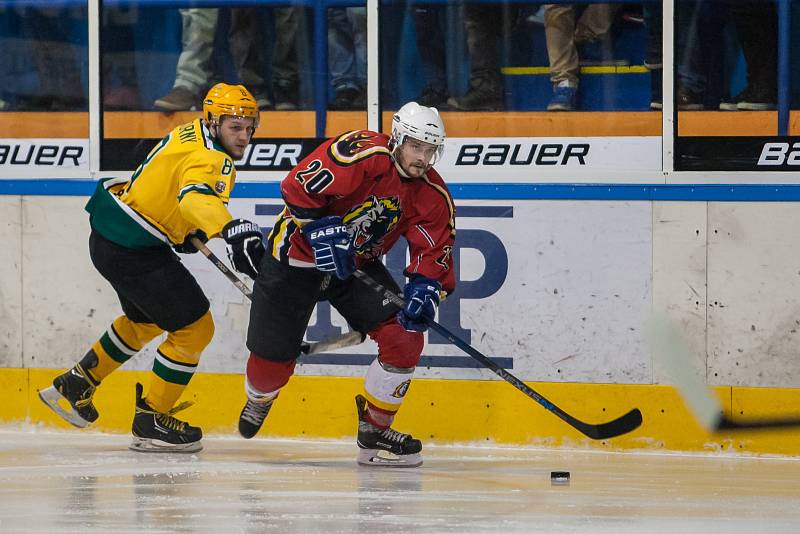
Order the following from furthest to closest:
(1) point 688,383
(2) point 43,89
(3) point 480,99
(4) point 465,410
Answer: (2) point 43,89 → (3) point 480,99 → (4) point 465,410 → (1) point 688,383

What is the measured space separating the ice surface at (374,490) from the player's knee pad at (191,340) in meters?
0.32

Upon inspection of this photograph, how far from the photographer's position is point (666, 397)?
480cm

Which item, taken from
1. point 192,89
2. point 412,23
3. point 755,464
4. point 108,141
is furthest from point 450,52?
point 755,464

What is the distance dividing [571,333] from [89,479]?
164 cm

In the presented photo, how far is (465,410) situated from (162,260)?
3.70ft

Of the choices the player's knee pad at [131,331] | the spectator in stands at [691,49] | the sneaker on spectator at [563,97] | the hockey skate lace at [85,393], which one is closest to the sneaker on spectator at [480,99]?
the sneaker on spectator at [563,97]

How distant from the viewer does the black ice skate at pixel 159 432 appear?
475 cm

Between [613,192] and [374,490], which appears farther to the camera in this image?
[613,192]

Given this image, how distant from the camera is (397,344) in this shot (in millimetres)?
4457

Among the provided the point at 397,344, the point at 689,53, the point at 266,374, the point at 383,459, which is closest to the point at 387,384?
→ the point at 397,344

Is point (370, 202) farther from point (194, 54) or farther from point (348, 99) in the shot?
point (194, 54)

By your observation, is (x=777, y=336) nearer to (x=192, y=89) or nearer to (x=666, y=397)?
(x=666, y=397)

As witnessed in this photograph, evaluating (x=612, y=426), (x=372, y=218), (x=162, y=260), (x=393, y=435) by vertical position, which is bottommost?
(x=393, y=435)

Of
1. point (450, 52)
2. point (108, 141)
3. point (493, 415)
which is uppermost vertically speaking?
point (450, 52)
